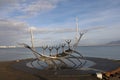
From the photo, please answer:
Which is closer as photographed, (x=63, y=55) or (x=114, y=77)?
(x=114, y=77)

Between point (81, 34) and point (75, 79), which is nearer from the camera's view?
point (75, 79)

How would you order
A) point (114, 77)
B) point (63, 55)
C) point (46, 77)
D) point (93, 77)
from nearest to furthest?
1. point (114, 77)
2. point (93, 77)
3. point (46, 77)
4. point (63, 55)

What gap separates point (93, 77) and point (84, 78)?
92 cm

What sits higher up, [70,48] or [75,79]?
[70,48]

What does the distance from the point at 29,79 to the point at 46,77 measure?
73.1 inches

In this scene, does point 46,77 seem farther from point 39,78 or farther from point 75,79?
point 75,79

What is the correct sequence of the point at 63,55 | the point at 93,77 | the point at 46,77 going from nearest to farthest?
the point at 93,77 → the point at 46,77 → the point at 63,55

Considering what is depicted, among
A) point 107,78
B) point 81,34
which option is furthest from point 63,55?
point 107,78

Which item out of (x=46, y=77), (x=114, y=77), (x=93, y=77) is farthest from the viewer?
(x=46, y=77)


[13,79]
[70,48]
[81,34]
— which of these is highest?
[81,34]

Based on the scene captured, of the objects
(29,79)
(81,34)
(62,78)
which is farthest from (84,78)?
(81,34)

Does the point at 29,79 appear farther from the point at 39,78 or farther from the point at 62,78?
the point at 62,78

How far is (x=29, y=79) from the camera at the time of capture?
69.9 feet

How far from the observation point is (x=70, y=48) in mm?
29219
